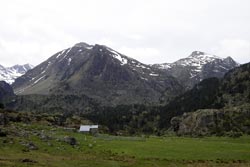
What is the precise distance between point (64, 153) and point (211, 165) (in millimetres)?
26804

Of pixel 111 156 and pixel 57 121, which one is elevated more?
pixel 57 121

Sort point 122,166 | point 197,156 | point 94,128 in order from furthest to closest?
1. point 94,128
2. point 197,156
3. point 122,166

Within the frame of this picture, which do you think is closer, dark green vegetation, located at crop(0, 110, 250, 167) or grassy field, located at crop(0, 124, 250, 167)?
grassy field, located at crop(0, 124, 250, 167)

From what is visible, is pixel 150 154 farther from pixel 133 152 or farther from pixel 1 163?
pixel 1 163

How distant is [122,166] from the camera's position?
5969cm

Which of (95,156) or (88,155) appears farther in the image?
(88,155)

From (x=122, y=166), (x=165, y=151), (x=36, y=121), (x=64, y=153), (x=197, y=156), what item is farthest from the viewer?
(x=36, y=121)

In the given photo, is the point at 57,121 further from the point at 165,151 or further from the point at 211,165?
the point at 211,165

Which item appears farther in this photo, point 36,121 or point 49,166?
point 36,121

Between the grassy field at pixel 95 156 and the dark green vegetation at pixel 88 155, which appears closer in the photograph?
the grassy field at pixel 95 156

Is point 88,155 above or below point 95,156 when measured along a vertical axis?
above

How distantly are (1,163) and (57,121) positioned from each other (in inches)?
5351

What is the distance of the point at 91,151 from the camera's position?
255ft

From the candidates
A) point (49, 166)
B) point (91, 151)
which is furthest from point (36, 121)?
point (49, 166)
